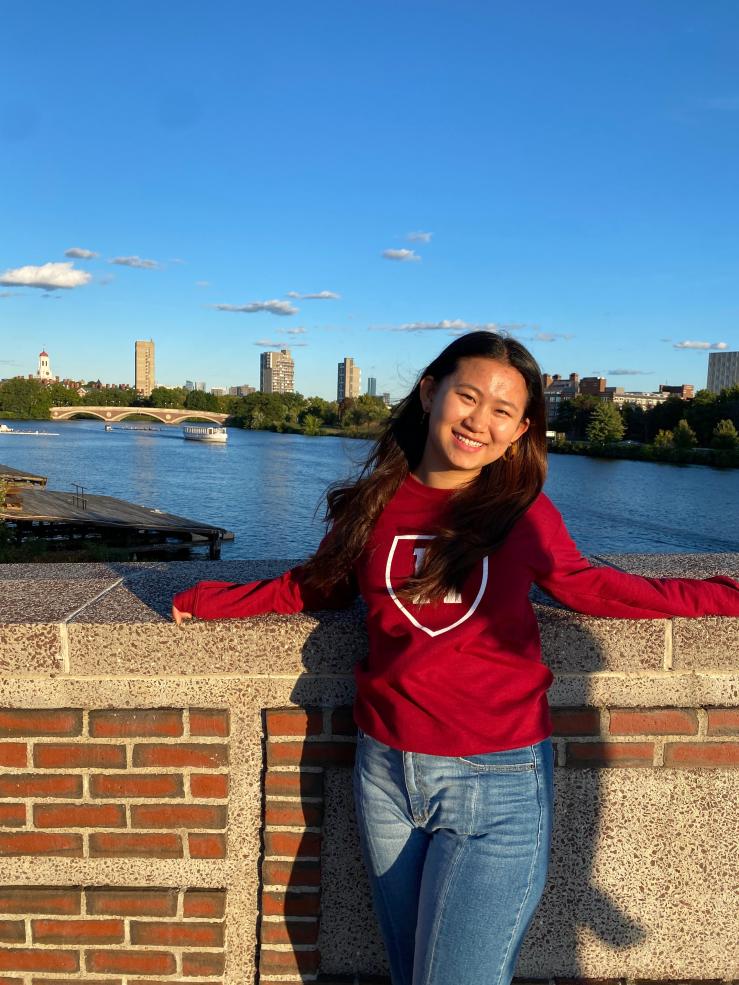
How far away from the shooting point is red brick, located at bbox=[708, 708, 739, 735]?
6.20ft

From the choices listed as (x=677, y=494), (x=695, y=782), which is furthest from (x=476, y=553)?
(x=677, y=494)

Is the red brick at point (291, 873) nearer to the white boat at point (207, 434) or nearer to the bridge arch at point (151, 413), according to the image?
the white boat at point (207, 434)

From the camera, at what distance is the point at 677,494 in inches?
1981

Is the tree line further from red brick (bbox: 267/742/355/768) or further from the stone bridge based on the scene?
red brick (bbox: 267/742/355/768)

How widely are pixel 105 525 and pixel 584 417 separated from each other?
3130 inches

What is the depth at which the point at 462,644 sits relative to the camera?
59.8 inches

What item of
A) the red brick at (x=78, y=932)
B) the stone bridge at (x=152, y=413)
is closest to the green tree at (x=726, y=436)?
the stone bridge at (x=152, y=413)

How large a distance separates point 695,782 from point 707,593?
1.61 feet

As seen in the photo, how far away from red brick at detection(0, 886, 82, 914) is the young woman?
2.43ft

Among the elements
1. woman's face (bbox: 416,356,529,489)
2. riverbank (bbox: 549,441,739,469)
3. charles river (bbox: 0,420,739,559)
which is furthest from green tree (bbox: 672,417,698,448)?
woman's face (bbox: 416,356,529,489)

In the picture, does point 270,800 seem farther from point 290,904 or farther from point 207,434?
Result: point 207,434

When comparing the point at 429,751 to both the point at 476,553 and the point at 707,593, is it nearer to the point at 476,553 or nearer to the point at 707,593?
the point at 476,553

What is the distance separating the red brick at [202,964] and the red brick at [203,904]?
0.34 ft

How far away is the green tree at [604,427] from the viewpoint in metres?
87.8
